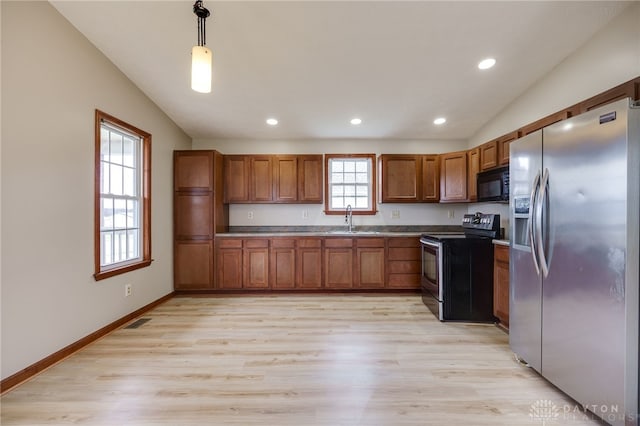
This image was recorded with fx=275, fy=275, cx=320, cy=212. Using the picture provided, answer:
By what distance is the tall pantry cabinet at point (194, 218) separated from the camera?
3879 millimetres

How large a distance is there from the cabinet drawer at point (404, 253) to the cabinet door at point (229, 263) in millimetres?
2172

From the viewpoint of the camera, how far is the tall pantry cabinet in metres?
3.88

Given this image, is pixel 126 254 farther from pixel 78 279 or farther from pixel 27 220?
pixel 27 220

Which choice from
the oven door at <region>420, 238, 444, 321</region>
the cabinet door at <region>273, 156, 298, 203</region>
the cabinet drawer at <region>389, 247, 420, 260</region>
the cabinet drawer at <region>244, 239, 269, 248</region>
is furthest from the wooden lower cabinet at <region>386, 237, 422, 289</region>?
the cabinet drawer at <region>244, 239, 269, 248</region>

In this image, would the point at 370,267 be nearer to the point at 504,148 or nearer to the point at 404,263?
the point at 404,263

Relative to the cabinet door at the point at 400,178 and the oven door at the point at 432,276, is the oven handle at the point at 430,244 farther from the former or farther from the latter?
the cabinet door at the point at 400,178

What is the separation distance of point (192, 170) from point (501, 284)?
4.02m

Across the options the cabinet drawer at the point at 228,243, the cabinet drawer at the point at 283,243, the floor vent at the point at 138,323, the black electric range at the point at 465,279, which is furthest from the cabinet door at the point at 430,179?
the floor vent at the point at 138,323

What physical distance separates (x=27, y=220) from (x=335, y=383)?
95.3 inches

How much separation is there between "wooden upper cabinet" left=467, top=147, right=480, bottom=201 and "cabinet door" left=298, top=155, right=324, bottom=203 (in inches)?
82.0

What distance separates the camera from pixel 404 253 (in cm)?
391

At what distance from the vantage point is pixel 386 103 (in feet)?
11.0

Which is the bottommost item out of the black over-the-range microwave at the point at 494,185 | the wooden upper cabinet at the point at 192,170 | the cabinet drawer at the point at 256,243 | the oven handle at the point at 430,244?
the cabinet drawer at the point at 256,243

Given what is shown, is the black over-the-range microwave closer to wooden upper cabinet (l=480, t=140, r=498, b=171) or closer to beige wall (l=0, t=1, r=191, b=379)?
wooden upper cabinet (l=480, t=140, r=498, b=171)
